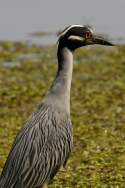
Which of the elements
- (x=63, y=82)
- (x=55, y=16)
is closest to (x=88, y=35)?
(x=63, y=82)

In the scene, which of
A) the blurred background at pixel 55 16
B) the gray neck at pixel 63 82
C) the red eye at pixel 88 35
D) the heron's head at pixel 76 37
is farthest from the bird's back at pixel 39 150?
the blurred background at pixel 55 16

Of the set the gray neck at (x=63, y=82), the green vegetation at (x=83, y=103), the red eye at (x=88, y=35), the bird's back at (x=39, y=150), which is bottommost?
the green vegetation at (x=83, y=103)

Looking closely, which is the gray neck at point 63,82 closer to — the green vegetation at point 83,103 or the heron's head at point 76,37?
the heron's head at point 76,37

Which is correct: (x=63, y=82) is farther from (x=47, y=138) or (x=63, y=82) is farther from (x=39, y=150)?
(x=39, y=150)

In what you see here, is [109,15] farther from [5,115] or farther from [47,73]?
[5,115]

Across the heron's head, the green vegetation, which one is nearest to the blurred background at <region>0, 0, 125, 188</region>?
the green vegetation

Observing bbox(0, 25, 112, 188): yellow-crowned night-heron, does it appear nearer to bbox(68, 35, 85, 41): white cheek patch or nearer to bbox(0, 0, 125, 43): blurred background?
bbox(68, 35, 85, 41): white cheek patch

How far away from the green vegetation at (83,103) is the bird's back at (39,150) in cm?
176

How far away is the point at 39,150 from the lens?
7.34m

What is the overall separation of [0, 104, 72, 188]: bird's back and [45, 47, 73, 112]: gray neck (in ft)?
0.41

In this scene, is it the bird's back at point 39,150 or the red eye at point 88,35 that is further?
the red eye at point 88,35

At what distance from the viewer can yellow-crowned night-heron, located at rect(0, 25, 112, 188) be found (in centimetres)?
722

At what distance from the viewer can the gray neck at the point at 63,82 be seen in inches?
300

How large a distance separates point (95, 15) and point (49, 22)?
190 centimetres
